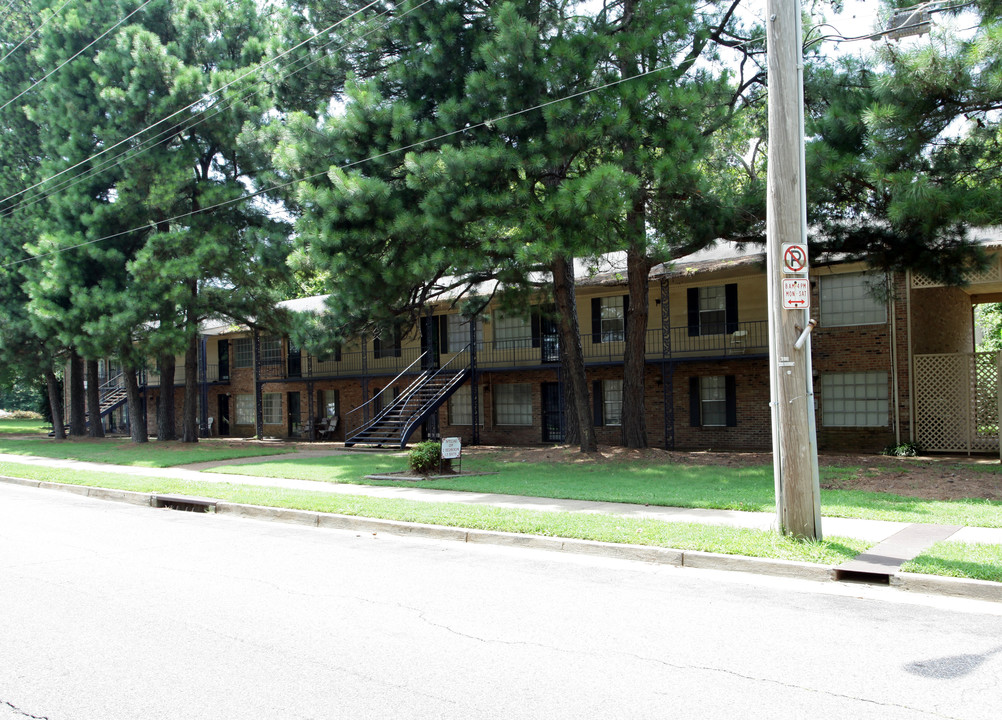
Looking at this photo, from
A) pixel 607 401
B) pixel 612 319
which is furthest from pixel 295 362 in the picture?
pixel 612 319

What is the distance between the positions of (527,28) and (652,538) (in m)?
11.2

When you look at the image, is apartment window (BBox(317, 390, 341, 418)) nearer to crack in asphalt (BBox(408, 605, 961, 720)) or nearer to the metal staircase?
the metal staircase

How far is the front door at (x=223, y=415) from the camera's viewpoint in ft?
130

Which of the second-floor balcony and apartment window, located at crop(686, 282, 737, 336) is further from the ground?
apartment window, located at crop(686, 282, 737, 336)

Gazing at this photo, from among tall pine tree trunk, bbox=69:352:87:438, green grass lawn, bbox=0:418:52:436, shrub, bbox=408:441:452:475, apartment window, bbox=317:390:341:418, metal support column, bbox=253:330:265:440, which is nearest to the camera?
shrub, bbox=408:441:452:475

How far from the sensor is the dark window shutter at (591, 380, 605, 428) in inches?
1047

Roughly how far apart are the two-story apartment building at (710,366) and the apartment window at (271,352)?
7.56 ft

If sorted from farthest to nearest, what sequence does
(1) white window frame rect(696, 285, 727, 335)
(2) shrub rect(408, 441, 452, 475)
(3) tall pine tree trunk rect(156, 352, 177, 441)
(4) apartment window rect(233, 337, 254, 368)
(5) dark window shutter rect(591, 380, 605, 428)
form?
(4) apartment window rect(233, 337, 254, 368)
(3) tall pine tree trunk rect(156, 352, 177, 441)
(5) dark window shutter rect(591, 380, 605, 428)
(1) white window frame rect(696, 285, 727, 335)
(2) shrub rect(408, 441, 452, 475)

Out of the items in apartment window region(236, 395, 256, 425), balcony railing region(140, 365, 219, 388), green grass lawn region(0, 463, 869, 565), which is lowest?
green grass lawn region(0, 463, 869, 565)

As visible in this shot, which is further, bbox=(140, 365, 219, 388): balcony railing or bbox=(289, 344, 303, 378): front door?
bbox=(140, 365, 219, 388): balcony railing

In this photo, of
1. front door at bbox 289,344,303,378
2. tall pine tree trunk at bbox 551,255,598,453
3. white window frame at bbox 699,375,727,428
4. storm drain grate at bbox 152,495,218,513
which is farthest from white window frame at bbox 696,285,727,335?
front door at bbox 289,344,303,378

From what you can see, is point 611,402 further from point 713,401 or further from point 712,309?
point 712,309

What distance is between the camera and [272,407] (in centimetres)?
3700

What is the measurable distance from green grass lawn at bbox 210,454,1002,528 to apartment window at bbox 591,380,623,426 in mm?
6942
